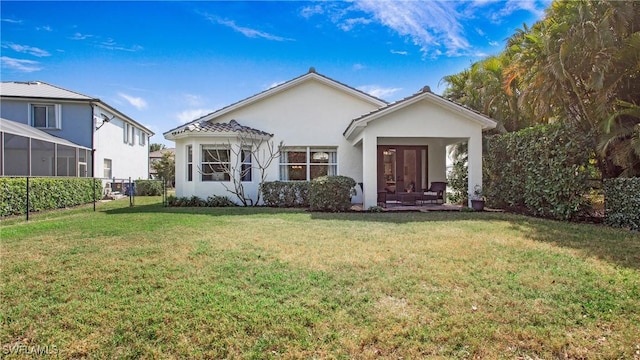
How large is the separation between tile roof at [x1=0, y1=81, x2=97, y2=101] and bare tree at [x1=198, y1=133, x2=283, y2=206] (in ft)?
39.3

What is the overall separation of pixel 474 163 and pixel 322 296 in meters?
11.7

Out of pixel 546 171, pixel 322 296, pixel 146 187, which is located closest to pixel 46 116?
pixel 146 187

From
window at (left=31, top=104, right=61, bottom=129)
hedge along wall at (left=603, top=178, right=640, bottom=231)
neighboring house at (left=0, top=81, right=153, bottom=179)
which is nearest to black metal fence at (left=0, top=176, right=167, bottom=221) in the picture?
neighboring house at (left=0, top=81, right=153, bottom=179)

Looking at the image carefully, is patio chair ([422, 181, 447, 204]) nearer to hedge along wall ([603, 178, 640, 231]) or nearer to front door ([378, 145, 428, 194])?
front door ([378, 145, 428, 194])

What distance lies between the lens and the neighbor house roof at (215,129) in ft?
50.6

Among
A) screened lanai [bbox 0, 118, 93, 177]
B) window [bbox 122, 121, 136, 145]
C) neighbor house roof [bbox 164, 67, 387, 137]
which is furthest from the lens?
window [bbox 122, 121, 136, 145]

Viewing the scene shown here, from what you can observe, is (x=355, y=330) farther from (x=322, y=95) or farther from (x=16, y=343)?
(x=322, y=95)

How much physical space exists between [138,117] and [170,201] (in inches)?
734

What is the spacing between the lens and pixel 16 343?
3.41m

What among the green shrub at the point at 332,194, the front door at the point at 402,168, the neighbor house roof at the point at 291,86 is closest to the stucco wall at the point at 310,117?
the neighbor house roof at the point at 291,86

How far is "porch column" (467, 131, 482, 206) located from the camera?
1380 cm

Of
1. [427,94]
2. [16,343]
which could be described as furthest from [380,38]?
[16,343]

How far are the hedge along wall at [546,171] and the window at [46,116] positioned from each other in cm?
2613

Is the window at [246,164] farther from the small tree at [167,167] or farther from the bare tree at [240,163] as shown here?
the small tree at [167,167]
